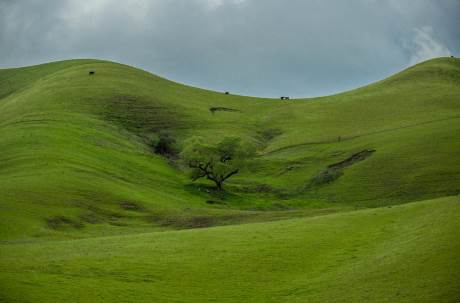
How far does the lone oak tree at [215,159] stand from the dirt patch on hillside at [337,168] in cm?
1297

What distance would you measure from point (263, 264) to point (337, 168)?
66.0 m

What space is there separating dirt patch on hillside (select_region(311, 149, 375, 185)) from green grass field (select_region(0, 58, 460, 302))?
406 mm

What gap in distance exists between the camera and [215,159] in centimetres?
10238

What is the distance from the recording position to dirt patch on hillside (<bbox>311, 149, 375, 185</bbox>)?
10069 centimetres

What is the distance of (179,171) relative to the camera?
112 m

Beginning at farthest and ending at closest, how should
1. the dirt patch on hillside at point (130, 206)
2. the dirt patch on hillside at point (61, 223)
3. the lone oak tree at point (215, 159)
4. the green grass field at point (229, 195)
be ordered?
the lone oak tree at point (215, 159) → the dirt patch on hillside at point (130, 206) → the dirt patch on hillside at point (61, 223) → the green grass field at point (229, 195)

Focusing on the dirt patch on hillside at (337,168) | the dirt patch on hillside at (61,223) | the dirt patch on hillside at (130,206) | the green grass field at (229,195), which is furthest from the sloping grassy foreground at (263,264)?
the dirt patch on hillside at (337,168)

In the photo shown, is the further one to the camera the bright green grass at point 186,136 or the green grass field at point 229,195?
the bright green grass at point 186,136

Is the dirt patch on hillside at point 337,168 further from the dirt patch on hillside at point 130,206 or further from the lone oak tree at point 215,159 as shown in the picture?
the dirt patch on hillside at point 130,206

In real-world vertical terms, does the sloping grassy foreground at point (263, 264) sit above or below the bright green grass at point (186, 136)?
below

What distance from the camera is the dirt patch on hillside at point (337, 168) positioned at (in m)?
101

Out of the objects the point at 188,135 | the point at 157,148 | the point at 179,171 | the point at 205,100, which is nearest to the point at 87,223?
the point at 179,171

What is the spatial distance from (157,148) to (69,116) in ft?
A: 61.8

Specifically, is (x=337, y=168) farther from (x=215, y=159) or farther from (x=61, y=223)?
(x=61, y=223)
